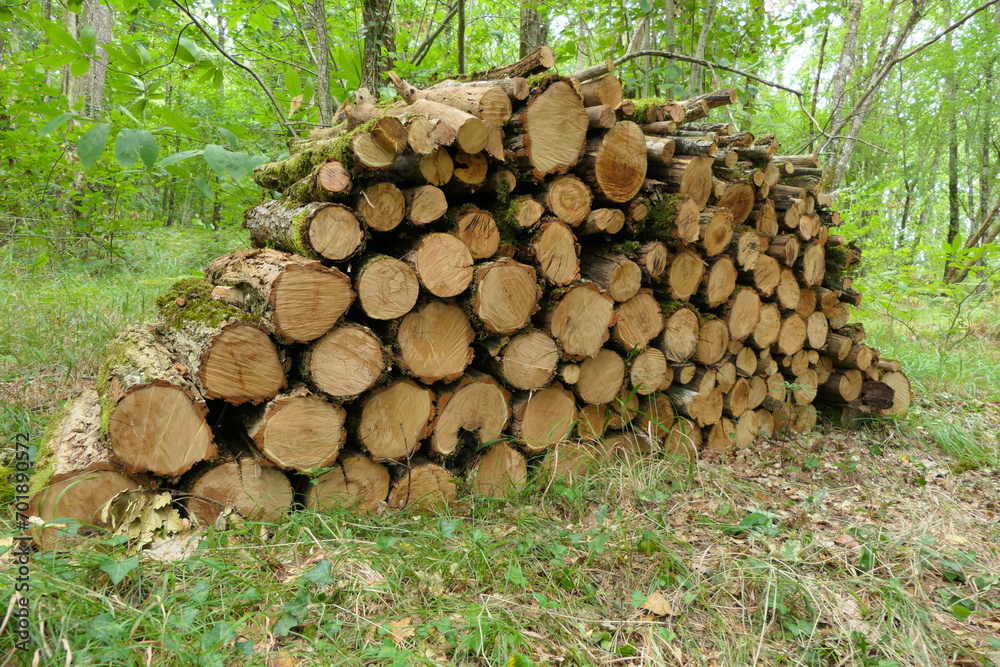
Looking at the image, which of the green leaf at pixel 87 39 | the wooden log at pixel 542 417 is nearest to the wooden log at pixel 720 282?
the wooden log at pixel 542 417

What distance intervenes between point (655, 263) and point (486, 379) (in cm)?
112

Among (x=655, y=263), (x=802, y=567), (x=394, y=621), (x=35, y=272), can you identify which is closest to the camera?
(x=394, y=621)

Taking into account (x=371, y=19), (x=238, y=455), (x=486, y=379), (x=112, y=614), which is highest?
(x=371, y=19)

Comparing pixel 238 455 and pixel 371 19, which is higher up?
pixel 371 19

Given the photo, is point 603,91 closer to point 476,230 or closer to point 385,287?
point 476,230

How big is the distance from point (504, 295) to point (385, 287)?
54cm

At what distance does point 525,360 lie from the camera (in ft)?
8.11

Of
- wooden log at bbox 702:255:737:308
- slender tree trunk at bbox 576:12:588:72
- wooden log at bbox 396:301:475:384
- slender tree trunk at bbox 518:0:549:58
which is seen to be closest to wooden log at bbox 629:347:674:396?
wooden log at bbox 702:255:737:308

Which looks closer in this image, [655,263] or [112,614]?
[112,614]

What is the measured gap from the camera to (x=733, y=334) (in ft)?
10.3

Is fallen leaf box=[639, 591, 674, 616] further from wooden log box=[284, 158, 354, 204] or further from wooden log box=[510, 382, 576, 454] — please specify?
wooden log box=[284, 158, 354, 204]

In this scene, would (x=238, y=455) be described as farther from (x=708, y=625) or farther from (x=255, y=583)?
(x=708, y=625)

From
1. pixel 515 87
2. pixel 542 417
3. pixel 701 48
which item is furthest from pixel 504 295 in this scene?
pixel 701 48

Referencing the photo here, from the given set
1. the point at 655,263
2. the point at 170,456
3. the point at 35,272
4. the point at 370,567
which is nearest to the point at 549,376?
the point at 655,263
